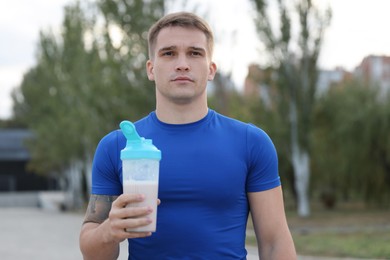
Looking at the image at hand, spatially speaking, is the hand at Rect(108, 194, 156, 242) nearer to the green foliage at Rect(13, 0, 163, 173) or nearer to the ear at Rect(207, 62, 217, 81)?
the ear at Rect(207, 62, 217, 81)

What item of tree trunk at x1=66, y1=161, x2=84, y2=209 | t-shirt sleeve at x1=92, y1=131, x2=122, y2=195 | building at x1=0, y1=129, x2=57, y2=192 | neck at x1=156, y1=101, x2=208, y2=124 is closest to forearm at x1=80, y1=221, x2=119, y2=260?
t-shirt sleeve at x1=92, y1=131, x2=122, y2=195

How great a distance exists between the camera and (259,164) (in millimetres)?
2105

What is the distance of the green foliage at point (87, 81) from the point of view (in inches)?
903

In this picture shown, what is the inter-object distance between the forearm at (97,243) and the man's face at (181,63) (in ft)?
1.45

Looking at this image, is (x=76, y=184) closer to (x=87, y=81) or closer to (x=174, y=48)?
(x=87, y=81)

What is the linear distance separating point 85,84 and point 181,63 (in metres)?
27.9

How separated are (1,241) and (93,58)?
13.7 metres

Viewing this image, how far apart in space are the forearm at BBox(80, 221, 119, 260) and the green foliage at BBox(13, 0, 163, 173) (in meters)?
20.4

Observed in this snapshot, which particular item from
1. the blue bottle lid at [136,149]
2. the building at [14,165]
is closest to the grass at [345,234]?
the blue bottle lid at [136,149]

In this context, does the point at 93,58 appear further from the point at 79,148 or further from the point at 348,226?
the point at 348,226

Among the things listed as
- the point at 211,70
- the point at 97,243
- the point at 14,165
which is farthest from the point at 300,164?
the point at 14,165

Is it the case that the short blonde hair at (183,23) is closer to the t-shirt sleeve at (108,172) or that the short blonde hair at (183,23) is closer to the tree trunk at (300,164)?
the t-shirt sleeve at (108,172)

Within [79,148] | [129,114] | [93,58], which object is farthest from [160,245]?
[79,148]

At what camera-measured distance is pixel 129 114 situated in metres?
24.3
